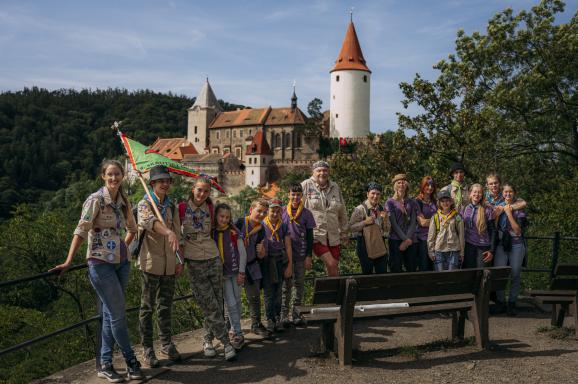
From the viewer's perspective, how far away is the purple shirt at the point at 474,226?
624cm

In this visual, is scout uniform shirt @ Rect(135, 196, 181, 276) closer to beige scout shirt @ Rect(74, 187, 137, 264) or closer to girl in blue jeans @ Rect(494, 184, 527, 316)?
beige scout shirt @ Rect(74, 187, 137, 264)

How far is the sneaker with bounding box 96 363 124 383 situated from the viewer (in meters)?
4.13

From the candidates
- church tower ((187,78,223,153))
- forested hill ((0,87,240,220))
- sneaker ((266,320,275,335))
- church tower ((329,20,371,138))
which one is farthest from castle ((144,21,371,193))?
sneaker ((266,320,275,335))

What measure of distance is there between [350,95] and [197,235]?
6990 cm

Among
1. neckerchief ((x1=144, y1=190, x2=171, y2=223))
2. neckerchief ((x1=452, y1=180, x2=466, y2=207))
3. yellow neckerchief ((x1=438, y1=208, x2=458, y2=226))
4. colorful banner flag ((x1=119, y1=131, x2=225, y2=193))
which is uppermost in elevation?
colorful banner flag ((x1=119, y1=131, x2=225, y2=193))

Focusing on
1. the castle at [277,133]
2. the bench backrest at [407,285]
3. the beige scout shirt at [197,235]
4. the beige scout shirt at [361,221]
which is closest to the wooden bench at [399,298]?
the bench backrest at [407,285]

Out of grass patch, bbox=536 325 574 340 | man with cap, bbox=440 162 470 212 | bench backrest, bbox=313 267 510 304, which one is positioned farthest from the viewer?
man with cap, bbox=440 162 470 212

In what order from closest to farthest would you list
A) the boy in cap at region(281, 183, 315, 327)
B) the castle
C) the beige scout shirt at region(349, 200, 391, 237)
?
the boy in cap at region(281, 183, 315, 327), the beige scout shirt at region(349, 200, 391, 237), the castle

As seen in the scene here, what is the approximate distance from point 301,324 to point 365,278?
174cm

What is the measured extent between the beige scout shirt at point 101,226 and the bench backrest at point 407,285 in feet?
5.43

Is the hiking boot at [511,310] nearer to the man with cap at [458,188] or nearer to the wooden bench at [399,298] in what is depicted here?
the man with cap at [458,188]

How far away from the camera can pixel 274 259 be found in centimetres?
550

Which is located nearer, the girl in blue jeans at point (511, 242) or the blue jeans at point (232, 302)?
the blue jeans at point (232, 302)

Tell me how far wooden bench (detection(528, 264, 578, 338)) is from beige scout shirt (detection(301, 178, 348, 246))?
213 cm
